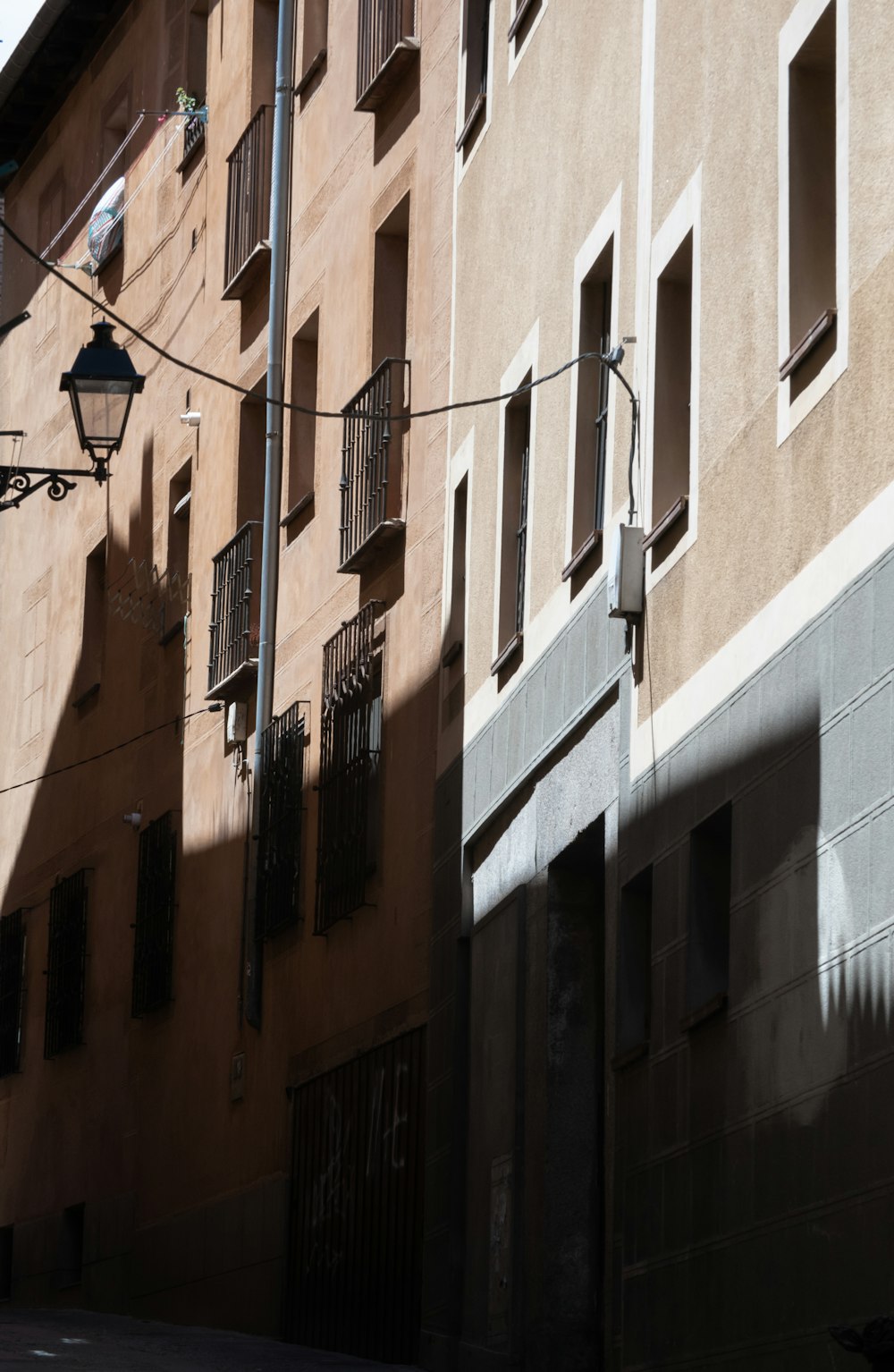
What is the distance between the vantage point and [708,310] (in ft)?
39.4

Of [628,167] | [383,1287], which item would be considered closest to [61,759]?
[383,1287]

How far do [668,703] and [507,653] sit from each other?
134 inches

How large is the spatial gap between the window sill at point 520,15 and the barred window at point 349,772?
4.04 m

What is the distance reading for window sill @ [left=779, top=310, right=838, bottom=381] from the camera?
402 inches

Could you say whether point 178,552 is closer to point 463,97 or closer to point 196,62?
point 196,62

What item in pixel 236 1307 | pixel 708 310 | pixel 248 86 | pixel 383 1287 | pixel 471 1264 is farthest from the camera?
pixel 248 86

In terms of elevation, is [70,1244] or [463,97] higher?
[463,97]

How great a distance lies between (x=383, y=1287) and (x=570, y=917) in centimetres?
379

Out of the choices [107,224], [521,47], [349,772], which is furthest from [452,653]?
[107,224]

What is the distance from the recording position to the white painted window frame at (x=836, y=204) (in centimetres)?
1009

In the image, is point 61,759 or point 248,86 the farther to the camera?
point 61,759

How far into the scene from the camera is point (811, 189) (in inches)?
428

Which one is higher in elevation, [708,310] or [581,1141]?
[708,310]

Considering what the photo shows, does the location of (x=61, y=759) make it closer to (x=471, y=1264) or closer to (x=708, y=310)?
(x=471, y=1264)
